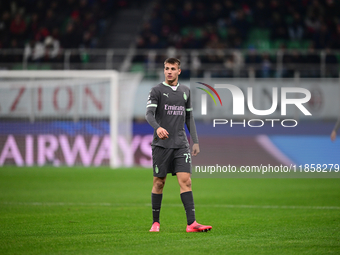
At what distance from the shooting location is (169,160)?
5.95 metres

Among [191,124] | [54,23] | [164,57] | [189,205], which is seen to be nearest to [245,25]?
[164,57]

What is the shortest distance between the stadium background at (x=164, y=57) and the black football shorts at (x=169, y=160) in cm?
618

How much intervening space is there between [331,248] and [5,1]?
889 inches

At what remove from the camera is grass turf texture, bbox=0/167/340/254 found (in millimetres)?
5168

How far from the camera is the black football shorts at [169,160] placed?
5918 mm

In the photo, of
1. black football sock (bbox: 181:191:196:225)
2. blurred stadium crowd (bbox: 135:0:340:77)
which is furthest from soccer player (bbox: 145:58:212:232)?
blurred stadium crowd (bbox: 135:0:340:77)

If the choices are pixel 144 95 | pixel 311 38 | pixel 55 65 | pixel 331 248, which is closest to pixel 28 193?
pixel 331 248

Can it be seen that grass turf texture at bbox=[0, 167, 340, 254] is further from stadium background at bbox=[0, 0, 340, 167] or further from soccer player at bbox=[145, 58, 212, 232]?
stadium background at bbox=[0, 0, 340, 167]

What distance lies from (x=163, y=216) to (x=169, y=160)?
1817 mm

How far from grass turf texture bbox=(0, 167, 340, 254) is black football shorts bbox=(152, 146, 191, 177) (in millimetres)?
684

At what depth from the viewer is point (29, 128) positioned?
15.7m

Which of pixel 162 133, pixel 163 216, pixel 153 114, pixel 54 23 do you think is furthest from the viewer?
pixel 54 23

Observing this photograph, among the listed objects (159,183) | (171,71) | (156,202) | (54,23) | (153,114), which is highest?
(54,23)

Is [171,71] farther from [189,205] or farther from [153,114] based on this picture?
[189,205]
